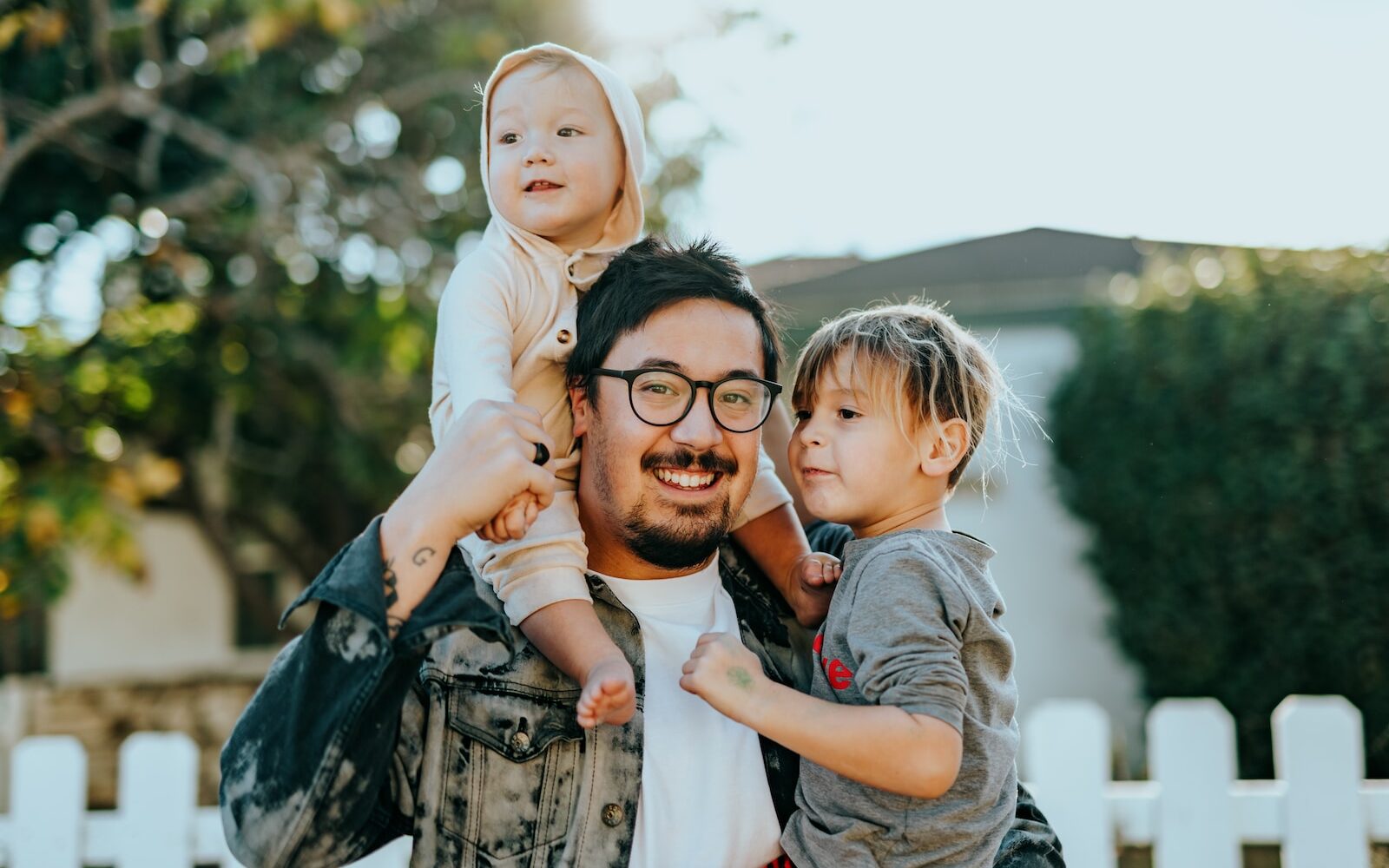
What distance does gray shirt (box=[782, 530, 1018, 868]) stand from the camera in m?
1.75

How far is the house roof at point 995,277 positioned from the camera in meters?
8.93

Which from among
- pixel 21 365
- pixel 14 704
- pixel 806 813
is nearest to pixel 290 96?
pixel 21 365

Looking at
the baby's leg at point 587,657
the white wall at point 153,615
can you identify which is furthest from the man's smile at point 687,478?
the white wall at point 153,615

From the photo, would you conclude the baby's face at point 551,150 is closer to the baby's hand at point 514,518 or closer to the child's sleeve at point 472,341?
the child's sleeve at point 472,341

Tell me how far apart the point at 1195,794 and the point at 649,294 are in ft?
→ 8.03

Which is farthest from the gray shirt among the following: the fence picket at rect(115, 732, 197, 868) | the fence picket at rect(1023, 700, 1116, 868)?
the fence picket at rect(115, 732, 197, 868)

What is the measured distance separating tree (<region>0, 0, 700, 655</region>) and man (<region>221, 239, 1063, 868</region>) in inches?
197

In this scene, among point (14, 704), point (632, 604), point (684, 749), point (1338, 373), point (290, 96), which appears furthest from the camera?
point (14, 704)

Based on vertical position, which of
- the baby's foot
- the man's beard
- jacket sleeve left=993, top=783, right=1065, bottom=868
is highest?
the man's beard

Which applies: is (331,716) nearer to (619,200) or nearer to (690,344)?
(690,344)

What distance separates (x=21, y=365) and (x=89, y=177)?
1.45 metres

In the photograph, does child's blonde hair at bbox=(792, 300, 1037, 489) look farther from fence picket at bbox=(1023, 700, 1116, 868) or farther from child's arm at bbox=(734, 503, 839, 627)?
fence picket at bbox=(1023, 700, 1116, 868)

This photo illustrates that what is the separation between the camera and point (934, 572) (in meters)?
1.84

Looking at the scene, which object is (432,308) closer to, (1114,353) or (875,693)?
(1114,353)
